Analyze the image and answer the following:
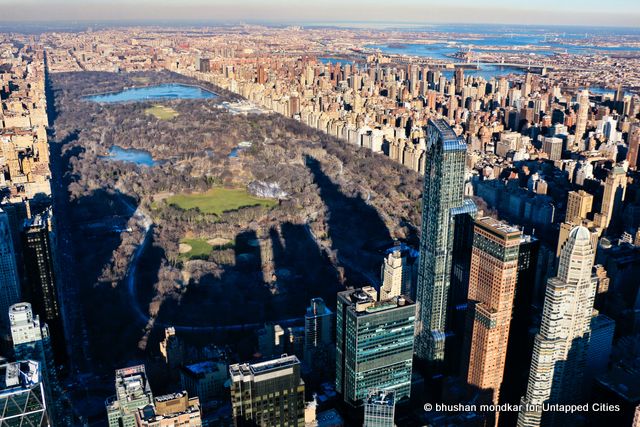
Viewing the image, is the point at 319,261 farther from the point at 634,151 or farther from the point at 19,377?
the point at 634,151

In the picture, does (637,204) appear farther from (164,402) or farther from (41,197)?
(41,197)

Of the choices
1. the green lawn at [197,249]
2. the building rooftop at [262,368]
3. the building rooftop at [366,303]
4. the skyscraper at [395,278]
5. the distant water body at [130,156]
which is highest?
the building rooftop at [366,303]

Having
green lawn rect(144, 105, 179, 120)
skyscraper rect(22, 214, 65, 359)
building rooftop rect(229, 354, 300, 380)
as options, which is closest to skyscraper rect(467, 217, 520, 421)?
building rooftop rect(229, 354, 300, 380)

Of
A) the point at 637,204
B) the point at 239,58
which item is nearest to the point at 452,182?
the point at 637,204

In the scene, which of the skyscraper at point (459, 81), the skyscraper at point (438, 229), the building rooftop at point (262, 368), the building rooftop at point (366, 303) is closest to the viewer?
the building rooftop at point (262, 368)

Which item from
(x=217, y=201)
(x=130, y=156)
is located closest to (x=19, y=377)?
(x=217, y=201)

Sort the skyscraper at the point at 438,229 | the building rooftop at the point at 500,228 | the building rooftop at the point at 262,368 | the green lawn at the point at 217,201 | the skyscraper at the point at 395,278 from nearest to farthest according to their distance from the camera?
the building rooftop at the point at 262,368, the building rooftop at the point at 500,228, the skyscraper at the point at 438,229, the skyscraper at the point at 395,278, the green lawn at the point at 217,201

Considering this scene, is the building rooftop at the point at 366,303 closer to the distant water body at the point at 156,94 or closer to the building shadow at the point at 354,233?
the building shadow at the point at 354,233

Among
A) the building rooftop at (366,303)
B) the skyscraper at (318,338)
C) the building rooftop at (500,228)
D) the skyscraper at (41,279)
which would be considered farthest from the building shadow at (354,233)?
the skyscraper at (41,279)
